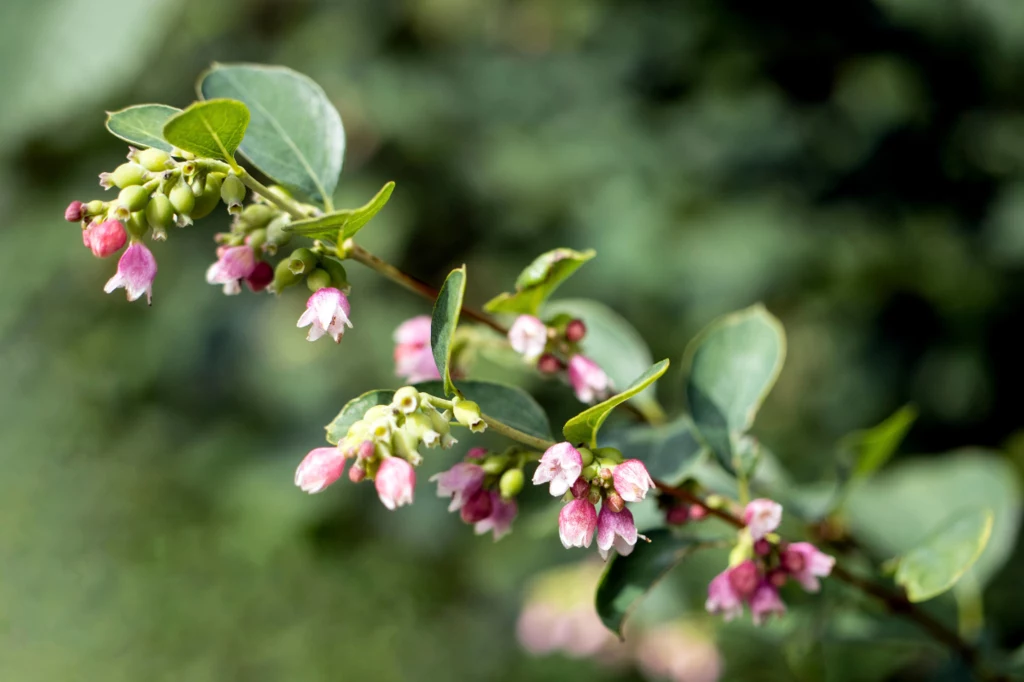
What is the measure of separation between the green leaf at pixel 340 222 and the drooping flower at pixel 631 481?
0.32 m

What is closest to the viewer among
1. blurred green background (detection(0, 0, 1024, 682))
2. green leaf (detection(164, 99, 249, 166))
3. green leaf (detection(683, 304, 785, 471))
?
green leaf (detection(164, 99, 249, 166))

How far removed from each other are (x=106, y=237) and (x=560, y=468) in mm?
464

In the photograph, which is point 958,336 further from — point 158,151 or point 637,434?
point 158,151

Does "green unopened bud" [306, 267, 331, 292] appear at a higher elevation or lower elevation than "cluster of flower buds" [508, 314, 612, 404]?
higher

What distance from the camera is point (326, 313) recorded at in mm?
850

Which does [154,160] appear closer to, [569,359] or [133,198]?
[133,198]

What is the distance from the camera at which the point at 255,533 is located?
3.96 metres

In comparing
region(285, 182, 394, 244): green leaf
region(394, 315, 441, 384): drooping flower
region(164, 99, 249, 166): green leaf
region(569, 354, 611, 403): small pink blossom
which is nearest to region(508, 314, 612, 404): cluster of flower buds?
region(569, 354, 611, 403): small pink blossom

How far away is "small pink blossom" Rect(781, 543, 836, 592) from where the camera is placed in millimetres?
935

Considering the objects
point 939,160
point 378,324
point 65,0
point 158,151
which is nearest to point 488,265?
point 378,324

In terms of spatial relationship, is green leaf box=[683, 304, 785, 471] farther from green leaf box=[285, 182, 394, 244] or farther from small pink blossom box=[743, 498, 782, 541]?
green leaf box=[285, 182, 394, 244]

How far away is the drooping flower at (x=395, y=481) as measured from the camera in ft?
2.46

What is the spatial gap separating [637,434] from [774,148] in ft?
5.75

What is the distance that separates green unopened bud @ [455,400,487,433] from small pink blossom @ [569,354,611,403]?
0.81ft
